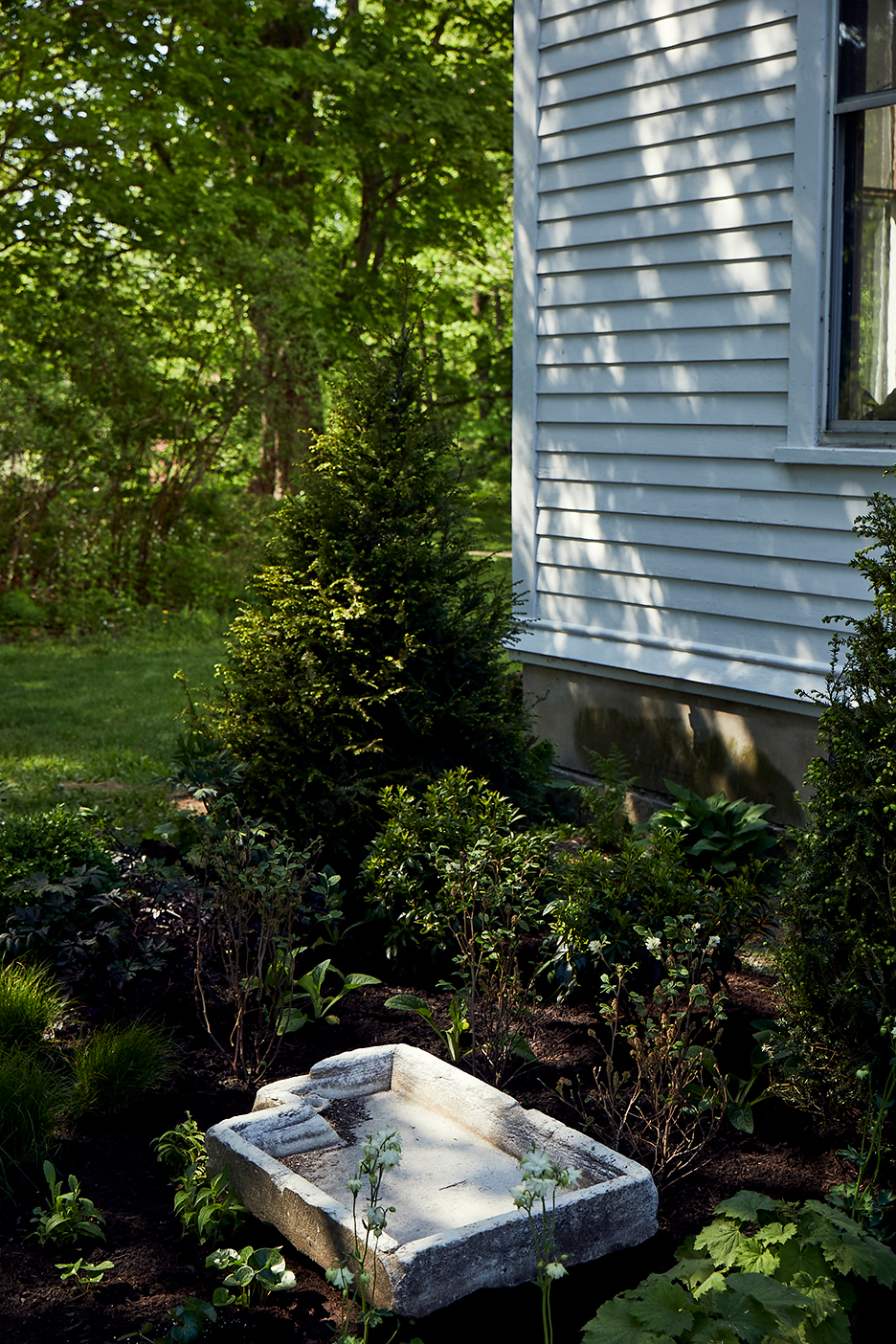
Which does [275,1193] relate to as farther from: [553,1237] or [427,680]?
[427,680]

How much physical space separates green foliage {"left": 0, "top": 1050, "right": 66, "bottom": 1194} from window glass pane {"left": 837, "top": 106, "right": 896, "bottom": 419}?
13.0 ft

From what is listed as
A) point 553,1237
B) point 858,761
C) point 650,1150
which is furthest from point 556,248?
point 553,1237

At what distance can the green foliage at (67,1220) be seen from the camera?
2.60m

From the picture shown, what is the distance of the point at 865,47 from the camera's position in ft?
15.5

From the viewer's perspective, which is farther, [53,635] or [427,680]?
[53,635]

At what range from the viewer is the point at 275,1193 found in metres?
2.62

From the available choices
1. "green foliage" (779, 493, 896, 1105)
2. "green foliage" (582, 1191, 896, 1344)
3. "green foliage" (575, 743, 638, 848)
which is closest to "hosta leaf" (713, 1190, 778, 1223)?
"green foliage" (582, 1191, 896, 1344)

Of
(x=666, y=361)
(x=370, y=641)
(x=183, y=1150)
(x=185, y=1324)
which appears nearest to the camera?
(x=185, y=1324)

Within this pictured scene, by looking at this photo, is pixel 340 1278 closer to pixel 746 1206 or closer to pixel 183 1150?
pixel 746 1206

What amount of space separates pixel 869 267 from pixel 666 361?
1061mm

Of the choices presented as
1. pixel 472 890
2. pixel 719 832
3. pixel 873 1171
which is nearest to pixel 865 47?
pixel 719 832

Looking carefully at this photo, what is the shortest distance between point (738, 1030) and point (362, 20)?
14738mm

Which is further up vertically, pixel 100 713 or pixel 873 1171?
pixel 100 713

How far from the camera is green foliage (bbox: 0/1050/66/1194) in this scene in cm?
290
